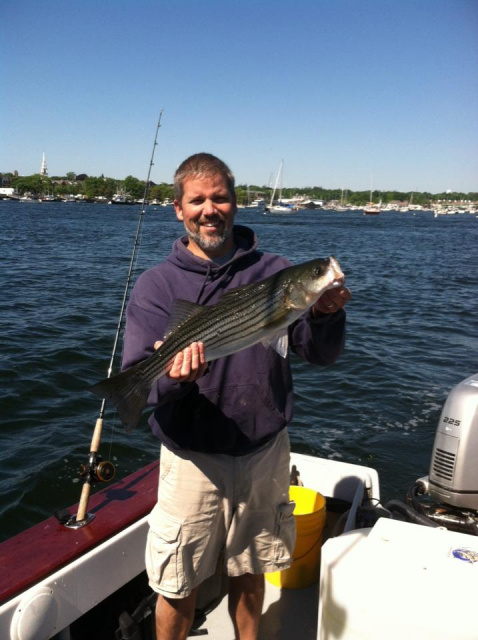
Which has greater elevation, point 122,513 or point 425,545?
point 425,545

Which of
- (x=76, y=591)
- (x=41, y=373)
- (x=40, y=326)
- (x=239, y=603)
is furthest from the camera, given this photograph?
(x=40, y=326)

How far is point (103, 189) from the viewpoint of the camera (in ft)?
550

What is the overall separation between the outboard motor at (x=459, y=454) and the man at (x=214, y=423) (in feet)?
6.05

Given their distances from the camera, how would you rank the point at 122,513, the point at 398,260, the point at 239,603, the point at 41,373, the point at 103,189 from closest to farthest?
the point at 239,603 < the point at 122,513 < the point at 41,373 < the point at 398,260 < the point at 103,189

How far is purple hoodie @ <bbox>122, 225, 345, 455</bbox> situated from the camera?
3178mm

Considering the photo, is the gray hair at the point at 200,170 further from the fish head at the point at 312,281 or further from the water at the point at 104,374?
the water at the point at 104,374

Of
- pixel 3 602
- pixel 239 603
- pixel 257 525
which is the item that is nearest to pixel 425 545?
pixel 257 525

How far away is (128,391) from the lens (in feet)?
10.3

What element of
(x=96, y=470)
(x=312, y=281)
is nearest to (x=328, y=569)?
(x=312, y=281)

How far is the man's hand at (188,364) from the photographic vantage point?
2910 millimetres

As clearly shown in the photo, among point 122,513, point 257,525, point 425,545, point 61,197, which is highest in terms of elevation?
point 61,197

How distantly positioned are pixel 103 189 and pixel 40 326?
163 metres

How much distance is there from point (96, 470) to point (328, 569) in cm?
195

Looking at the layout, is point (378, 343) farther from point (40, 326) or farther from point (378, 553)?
point (378, 553)
